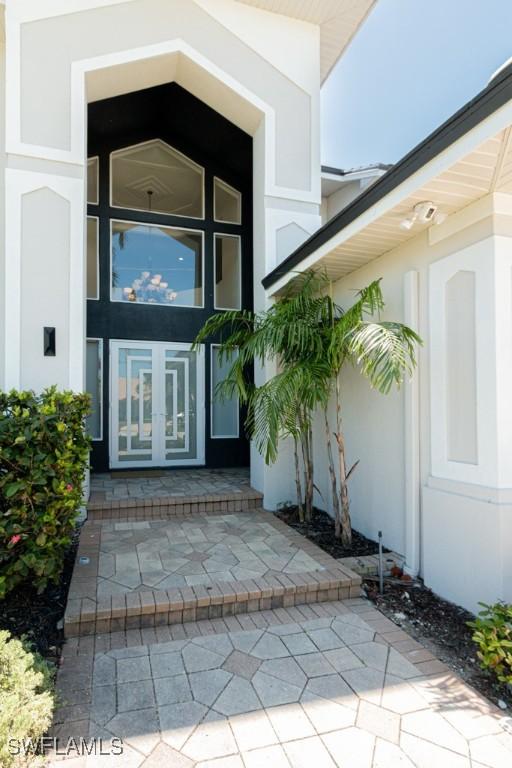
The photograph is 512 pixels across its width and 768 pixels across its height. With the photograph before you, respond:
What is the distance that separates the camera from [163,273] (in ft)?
28.8

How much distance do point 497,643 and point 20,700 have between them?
2657mm

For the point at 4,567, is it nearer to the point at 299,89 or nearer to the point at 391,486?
the point at 391,486

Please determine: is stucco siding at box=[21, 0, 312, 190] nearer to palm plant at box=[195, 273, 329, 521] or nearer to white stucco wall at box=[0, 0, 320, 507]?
white stucco wall at box=[0, 0, 320, 507]

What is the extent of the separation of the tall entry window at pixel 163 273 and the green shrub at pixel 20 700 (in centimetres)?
578

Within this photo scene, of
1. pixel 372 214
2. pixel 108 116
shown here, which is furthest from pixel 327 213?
pixel 372 214

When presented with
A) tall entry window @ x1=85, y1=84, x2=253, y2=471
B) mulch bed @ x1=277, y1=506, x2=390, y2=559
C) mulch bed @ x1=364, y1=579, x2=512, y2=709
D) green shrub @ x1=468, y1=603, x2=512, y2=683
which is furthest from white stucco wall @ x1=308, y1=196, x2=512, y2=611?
tall entry window @ x1=85, y1=84, x2=253, y2=471

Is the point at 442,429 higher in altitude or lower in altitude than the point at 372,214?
lower

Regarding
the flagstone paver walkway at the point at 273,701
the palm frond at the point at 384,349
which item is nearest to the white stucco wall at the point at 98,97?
the palm frond at the point at 384,349

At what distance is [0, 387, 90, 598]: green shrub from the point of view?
3.45 m

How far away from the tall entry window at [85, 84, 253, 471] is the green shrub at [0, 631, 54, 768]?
228 inches

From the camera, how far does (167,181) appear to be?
902 centimetres

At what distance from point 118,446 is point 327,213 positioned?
22.1 feet

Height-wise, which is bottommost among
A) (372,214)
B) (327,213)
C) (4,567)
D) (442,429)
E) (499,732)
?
(499,732)

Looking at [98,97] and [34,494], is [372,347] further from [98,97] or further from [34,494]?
[98,97]
